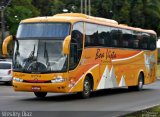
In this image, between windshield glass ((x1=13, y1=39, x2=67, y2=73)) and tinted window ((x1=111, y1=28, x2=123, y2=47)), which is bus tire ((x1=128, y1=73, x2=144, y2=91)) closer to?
tinted window ((x1=111, y1=28, x2=123, y2=47))

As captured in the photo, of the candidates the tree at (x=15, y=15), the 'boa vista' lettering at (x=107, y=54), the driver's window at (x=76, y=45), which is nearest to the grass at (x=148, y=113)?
the driver's window at (x=76, y=45)

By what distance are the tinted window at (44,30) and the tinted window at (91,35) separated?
61.7 inches

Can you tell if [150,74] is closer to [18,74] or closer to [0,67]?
[0,67]

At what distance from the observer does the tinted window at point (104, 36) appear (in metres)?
24.2

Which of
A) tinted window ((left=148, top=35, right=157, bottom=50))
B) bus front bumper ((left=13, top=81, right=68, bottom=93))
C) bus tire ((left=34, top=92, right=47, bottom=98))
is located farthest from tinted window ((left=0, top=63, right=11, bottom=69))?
bus front bumper ((left=13, top=81, right=68, bottom=93))

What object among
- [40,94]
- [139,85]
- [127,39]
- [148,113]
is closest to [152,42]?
[139,85]

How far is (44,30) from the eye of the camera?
21594 mm

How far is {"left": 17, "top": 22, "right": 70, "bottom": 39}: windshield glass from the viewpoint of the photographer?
21297mm

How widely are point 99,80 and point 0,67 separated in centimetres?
1254

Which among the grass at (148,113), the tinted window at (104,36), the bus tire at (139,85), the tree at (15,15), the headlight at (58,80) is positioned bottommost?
the bus tire at (139,85)

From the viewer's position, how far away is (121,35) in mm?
26938

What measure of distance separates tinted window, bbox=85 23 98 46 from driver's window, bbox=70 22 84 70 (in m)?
0.60

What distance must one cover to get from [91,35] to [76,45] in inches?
65.6

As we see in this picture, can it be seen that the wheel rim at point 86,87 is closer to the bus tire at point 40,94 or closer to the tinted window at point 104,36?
the bus tire at point 40,94
